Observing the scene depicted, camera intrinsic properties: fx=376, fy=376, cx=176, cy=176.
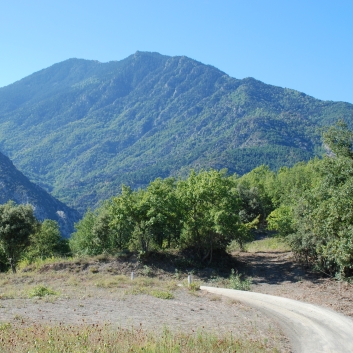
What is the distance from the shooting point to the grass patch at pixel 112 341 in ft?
31.9

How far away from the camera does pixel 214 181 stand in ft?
115

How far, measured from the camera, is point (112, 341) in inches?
416

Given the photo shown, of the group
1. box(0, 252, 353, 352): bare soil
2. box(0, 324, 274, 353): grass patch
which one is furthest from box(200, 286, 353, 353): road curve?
box(0, 324, 274, 353): grass patch

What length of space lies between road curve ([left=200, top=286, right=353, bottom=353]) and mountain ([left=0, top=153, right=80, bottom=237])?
16099 cm

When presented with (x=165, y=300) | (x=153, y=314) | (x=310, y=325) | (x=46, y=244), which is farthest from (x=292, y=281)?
(x=46, y=244)

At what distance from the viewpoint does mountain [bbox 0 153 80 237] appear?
171 meters

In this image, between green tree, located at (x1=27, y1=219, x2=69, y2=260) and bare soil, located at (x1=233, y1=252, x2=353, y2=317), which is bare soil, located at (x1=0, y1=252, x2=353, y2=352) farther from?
green tree, located at (x1=27, y1=219, x2=69, y2=260)

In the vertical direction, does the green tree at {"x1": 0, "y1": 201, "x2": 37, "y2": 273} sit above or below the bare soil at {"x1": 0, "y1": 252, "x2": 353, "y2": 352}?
above

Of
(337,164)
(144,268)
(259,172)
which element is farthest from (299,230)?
(259,172)

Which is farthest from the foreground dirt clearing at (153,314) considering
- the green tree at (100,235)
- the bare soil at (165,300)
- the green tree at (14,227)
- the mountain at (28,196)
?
the mountain at (28,196)

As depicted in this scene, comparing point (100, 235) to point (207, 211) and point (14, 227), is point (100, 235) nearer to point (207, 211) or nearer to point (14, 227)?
point (14, 227)

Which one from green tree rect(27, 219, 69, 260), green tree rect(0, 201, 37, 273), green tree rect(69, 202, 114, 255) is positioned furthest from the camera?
green tree rect(27, 219, 69, 260)

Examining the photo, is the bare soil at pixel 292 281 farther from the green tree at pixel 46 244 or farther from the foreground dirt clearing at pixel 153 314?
the green tree at pixel 46 244

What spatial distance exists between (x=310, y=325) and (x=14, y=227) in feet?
91.7
